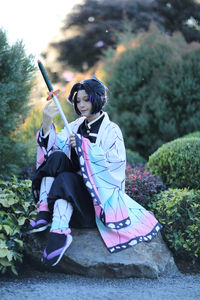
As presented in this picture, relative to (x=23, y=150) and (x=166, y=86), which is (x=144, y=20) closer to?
(x=166, y=86)

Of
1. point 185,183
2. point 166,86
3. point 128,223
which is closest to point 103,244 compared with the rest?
point 128,223

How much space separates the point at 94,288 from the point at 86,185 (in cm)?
75

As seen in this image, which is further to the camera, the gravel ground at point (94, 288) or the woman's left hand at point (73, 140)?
the woman's left hand at point (73, 140)

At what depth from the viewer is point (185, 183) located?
4367 mm

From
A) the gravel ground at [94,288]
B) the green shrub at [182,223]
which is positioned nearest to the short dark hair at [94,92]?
the green shrub at [182,223]

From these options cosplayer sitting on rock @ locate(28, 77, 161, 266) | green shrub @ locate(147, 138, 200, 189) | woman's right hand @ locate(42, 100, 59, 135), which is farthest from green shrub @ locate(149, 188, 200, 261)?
woman's right hand @ locate(42, 100, 59, 135)

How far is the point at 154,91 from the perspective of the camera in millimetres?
6516

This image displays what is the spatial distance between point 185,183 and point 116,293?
2199 millimetres

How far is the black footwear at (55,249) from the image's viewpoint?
8.39 ft

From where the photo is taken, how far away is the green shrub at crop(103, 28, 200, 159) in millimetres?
6320

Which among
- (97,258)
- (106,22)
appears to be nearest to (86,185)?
(97,258)

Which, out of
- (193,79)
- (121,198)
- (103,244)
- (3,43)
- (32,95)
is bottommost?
(103,244)

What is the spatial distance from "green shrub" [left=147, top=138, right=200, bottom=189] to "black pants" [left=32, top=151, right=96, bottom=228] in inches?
69.0

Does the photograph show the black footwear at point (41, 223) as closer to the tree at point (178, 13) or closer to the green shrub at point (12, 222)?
the green shrub at point (12, 222)
